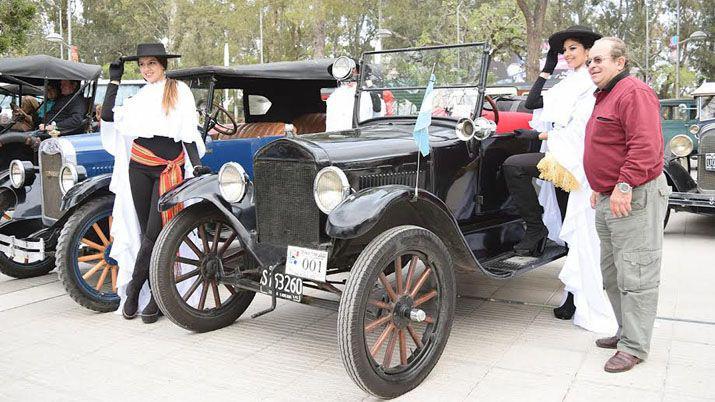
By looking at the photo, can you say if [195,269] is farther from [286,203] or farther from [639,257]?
[639,257]

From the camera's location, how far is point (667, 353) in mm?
3990

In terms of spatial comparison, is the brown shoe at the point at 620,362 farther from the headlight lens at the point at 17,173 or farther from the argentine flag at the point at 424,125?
the headlight lens at the point at 17,173

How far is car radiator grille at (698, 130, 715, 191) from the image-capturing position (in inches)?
309

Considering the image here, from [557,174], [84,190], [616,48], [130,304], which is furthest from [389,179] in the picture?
[84,190]

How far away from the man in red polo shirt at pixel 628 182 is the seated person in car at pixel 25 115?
638 centimetres

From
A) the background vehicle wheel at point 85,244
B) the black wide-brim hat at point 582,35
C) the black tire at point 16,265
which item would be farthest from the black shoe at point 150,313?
the black wide-brim hat at point 582,35

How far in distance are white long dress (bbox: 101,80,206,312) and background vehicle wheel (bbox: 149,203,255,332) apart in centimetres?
45

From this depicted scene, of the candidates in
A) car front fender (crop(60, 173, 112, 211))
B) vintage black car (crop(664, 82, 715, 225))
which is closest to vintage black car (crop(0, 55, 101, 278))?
car front fender (crop(60, 173, 112, 211))

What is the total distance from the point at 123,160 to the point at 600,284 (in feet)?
11.2

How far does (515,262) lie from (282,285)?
69.5 inches

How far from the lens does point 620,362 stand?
372 centimetres

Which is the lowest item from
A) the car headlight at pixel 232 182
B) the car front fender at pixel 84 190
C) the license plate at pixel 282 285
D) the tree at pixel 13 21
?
the license plate at pixel 282 285

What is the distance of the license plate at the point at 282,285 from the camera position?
3.71m

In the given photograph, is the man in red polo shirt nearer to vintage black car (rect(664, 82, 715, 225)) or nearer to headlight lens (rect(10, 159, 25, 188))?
vintage black car (rect(664, 82, 715, 225))
